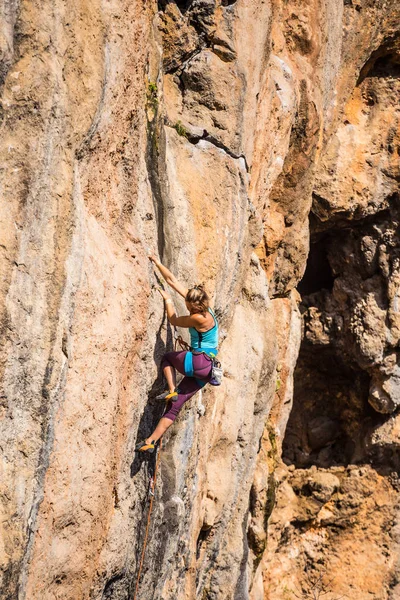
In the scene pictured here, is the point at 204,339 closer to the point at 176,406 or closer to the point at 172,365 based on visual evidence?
the point at 172,365

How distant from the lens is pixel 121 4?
6234 mm

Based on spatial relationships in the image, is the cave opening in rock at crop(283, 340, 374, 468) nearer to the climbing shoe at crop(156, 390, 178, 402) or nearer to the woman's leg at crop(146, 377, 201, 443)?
the woman's leg at crop(146, 377, 201, 443)

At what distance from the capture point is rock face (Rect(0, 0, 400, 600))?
18.0ft

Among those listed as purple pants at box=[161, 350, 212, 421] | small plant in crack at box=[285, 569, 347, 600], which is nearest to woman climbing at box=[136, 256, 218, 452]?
purple pants at box=[161, 350, 212, 421]

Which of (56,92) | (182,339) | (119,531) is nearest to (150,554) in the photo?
(119,531)

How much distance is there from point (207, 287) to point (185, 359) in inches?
48.4

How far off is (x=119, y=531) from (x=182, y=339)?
1916 millimetres

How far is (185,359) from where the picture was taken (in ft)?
23.0

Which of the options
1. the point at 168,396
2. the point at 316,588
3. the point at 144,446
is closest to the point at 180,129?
the point at 168,396

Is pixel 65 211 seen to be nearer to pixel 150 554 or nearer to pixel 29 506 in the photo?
Result: pixel 29 506

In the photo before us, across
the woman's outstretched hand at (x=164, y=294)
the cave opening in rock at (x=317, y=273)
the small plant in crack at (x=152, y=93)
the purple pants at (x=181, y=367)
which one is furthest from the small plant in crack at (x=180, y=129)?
the cave opening in rock at (x=317, y=273)

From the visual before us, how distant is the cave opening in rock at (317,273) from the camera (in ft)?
44.7

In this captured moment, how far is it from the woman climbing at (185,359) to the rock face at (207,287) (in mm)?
153

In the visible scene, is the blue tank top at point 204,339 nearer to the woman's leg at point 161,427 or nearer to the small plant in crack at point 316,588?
the woman's leg at point 161,427
